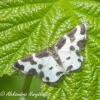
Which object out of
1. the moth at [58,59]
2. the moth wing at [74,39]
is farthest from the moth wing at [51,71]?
the moth wing at [74,39]

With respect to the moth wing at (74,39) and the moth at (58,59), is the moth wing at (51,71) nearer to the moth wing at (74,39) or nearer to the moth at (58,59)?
the moth at (58,59)

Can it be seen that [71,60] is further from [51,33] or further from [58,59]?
[51,33]

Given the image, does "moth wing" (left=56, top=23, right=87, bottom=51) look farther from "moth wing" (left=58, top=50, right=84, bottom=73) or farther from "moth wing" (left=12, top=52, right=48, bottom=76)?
"moth wing" (left=12, top=52, right=48, bottom=76)

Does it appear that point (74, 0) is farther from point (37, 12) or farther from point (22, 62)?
point (22, 62)

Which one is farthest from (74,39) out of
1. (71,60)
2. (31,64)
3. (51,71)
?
(31,64)

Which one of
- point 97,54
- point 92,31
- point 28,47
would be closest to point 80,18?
point 92,31

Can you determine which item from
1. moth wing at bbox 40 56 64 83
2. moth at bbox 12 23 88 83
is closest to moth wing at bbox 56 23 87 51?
moth at bbox 12 23 88 83
